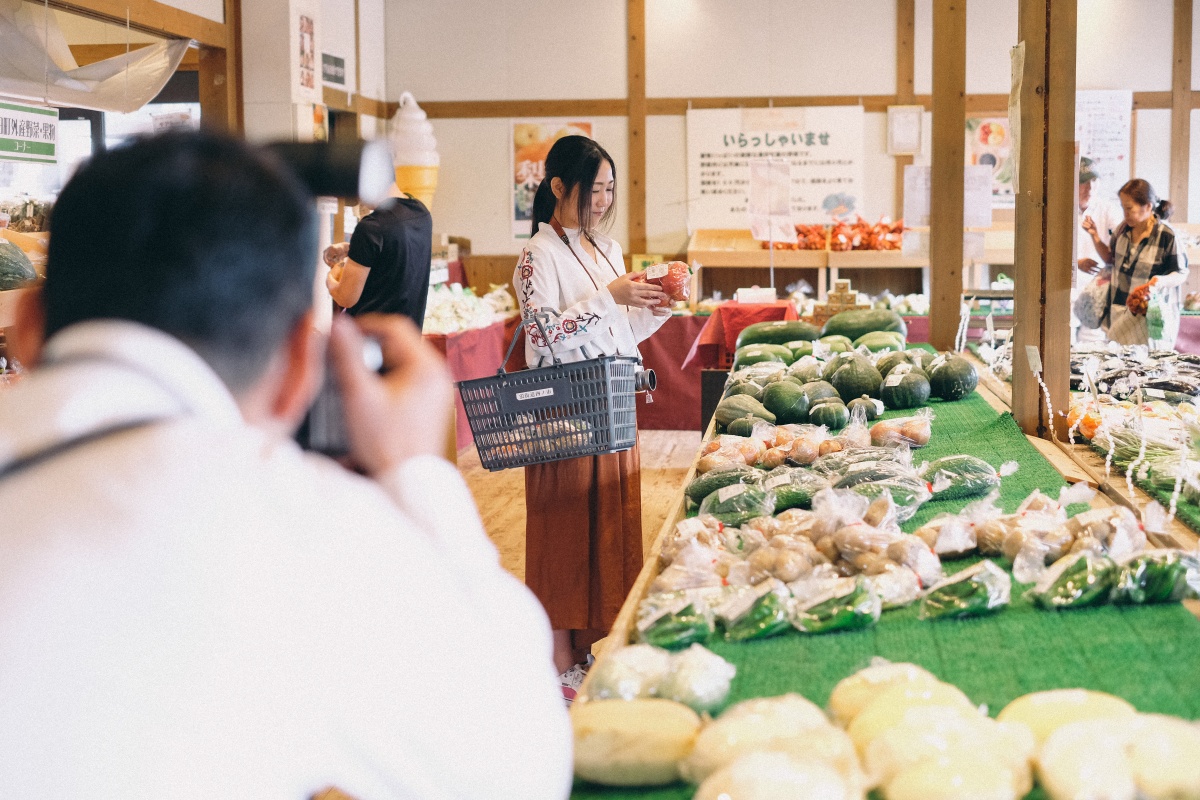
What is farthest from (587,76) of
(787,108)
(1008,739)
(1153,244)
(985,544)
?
(1008,739)

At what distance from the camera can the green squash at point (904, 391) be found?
3.38 m

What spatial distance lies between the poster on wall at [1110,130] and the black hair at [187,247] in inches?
382

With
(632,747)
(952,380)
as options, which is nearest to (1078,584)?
(632,747)

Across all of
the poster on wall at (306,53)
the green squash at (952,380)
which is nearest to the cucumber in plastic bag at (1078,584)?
the green squash at (952,380)

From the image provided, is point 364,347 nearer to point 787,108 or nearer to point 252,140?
point 252,140

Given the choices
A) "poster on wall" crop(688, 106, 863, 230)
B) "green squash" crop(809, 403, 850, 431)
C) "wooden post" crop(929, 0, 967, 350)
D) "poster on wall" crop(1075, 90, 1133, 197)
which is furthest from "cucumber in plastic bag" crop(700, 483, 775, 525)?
"poster on wall" crop(1075, 90, 1133, 197)

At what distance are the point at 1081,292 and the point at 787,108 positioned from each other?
3.41m

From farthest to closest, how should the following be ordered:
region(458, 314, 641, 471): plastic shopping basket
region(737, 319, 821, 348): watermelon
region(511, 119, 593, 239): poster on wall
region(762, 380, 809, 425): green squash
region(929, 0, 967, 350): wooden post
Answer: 1. region(511, 119, 593, 239): poster on wall
2. region(737, 319, 821, 348): watermelon
3. region(929, 0, 967, 350): wooden post
4. region(762, 380, 809, 425): green squash
5. region(458, 314, 641, 471): plastic shopping basket

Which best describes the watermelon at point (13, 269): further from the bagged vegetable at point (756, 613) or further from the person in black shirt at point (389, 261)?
the bagged vegetable at point (756, 613)

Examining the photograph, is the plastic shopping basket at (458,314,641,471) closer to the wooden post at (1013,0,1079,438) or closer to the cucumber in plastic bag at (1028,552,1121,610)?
the wooden post at (1013,0,1079,438)

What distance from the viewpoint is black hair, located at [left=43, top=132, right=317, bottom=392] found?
2.54 ft

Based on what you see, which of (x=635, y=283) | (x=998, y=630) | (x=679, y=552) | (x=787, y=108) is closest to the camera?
(x=998, y=630)

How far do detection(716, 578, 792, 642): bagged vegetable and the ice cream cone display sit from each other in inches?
278

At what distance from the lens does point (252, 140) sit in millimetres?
875
